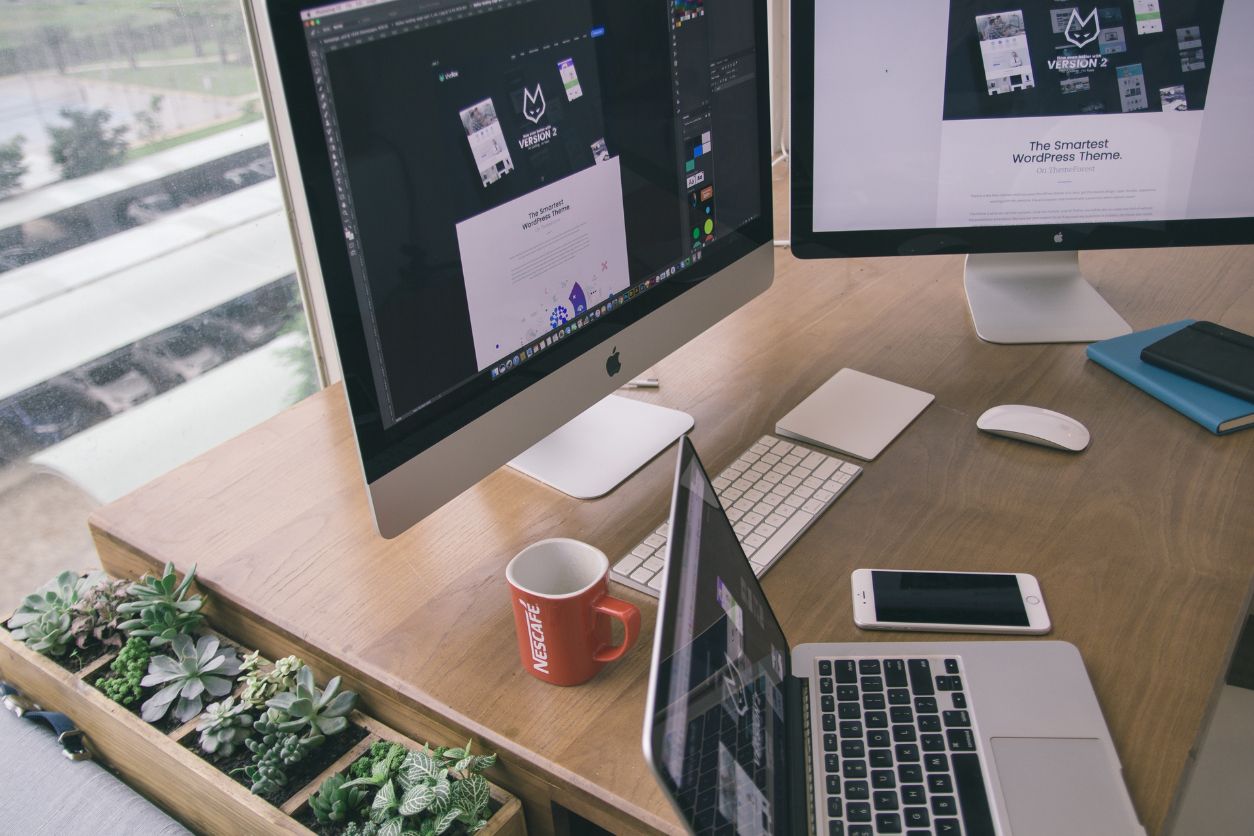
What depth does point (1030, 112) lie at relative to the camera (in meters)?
1.22

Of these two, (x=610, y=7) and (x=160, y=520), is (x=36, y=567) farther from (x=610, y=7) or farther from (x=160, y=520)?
(x=610, y=7)

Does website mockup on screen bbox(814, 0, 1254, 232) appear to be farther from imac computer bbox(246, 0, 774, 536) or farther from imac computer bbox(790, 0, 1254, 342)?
imac computer bbox(246, 0, 774, 536)

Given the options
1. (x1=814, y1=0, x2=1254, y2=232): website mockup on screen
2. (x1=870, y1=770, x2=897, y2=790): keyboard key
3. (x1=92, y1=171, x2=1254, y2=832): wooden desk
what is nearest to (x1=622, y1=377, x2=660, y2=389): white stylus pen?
(x1=92, y1=171, x2=1254, y2=832): wooden desk

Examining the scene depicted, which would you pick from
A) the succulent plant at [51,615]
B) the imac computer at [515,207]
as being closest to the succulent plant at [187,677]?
the succulent plant at [51,615]

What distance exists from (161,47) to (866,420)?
1102 mm

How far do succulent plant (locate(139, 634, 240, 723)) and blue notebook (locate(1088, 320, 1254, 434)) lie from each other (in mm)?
1035

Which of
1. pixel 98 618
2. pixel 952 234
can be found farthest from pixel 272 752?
pixel 952 234

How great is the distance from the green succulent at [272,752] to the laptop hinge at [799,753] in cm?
42

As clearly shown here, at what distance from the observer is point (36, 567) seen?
5.12ft

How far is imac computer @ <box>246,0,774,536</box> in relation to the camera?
2.60 feet

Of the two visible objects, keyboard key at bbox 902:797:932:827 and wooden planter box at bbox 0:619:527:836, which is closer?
keyboard key at bbox 902:797:932:827

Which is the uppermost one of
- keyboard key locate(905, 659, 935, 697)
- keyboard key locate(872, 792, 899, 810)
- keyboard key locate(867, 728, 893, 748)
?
keyboard key locate(905, 659, 935, 697)

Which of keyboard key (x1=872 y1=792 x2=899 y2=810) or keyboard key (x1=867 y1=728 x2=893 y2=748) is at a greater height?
keyboard key (x1=867 y1=728 x2=893 y2=748)

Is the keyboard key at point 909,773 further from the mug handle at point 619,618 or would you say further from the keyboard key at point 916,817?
the mug handle at point 619,618
